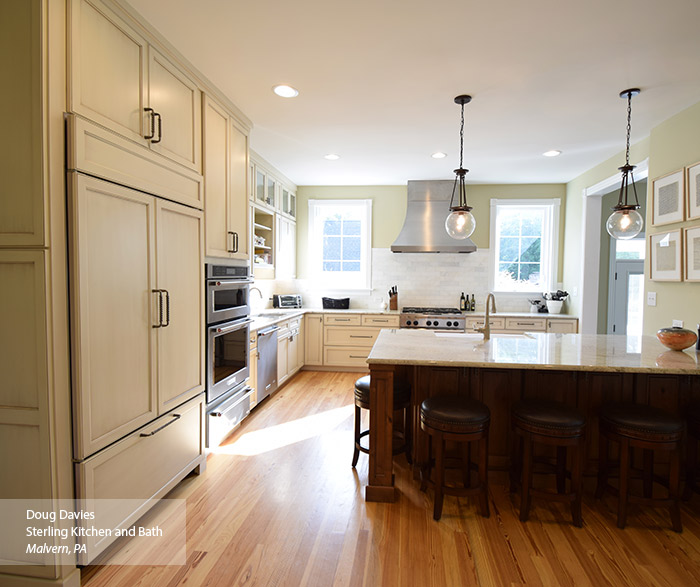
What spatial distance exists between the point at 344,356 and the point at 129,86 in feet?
13.5

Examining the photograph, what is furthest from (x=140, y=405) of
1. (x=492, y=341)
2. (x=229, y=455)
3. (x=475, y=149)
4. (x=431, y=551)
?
(x=475, y=149)

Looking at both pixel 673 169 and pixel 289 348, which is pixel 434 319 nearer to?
pixel 289 348

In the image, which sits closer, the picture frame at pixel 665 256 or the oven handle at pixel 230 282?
the oven handle at pixel 230 282

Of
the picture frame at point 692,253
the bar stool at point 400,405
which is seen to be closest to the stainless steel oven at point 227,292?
the bar stool at point 400,405

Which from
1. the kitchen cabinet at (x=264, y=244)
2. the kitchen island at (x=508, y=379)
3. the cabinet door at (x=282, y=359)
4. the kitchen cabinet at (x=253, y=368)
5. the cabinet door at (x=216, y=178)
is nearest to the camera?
the kitchen island at (x=508, y=379)

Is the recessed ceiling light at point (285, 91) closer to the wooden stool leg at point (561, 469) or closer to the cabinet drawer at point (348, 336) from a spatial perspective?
the wooden stool leg at point (561, 469)

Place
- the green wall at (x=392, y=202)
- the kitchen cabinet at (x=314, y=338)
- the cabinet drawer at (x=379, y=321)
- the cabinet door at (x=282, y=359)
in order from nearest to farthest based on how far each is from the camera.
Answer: the cabinet door at (x=282, y=359), the cabinet drawer at (x=379, y=321), the kitchen cabinet at (x=314, y=338), the green wall at (x=392, y=202)

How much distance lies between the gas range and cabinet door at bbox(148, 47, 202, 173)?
11.3ft

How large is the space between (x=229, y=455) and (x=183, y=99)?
8.16 ft

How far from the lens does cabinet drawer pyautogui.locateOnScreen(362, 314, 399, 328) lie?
5230 millimetres

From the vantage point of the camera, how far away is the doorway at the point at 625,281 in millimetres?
5488

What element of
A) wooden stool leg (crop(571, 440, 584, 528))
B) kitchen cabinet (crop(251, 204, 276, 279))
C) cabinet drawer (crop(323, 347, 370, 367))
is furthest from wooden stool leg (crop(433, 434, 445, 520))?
cabinet drawer (crop(323, 347, 370, 367))

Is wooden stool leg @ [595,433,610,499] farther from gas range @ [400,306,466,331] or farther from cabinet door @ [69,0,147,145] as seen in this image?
cabinet door @ [69,0,147,145]

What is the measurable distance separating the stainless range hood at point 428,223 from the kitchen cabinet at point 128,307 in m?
3.40
